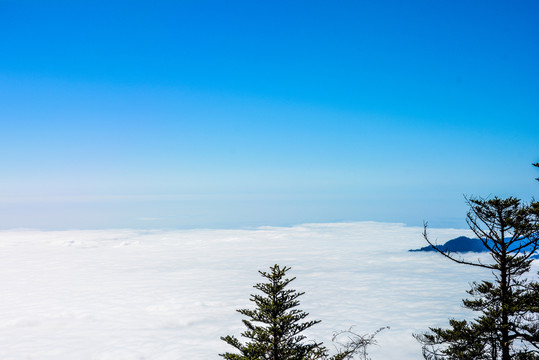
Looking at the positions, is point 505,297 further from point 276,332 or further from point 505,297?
point 276,332

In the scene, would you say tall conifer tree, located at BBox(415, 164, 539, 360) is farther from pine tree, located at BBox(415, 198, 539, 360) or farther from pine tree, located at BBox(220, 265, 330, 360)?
pine tree, located at BBox(220, 265, 330, 360)

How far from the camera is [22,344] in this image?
189m

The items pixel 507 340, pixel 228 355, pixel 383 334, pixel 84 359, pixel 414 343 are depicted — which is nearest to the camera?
pixel 507 340

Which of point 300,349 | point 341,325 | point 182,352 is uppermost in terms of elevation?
point 300,349

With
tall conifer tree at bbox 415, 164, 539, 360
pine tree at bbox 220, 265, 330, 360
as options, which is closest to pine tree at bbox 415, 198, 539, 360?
tall conifer tree at bbox 415, 164, 539, 360

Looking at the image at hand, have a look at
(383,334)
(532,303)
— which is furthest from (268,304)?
(383,334)

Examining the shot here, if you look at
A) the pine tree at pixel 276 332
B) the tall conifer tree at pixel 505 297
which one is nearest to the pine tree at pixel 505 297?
the tall conifer tree at pixel 505 297

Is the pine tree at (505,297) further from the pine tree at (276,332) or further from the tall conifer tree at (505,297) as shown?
the pine tree at (276,332)

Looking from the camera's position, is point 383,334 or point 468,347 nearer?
point 468,347

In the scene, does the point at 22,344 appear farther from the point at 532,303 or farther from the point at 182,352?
the point at 532,303

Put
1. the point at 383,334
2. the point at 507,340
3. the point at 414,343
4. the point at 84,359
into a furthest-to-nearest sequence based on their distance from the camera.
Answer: the point at 383,334 → the point at 414,343 → the point at 84,359 → the point at 507,340

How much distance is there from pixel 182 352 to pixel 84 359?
49.6 m

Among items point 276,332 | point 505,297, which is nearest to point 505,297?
point 505,297

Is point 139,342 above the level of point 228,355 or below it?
below
